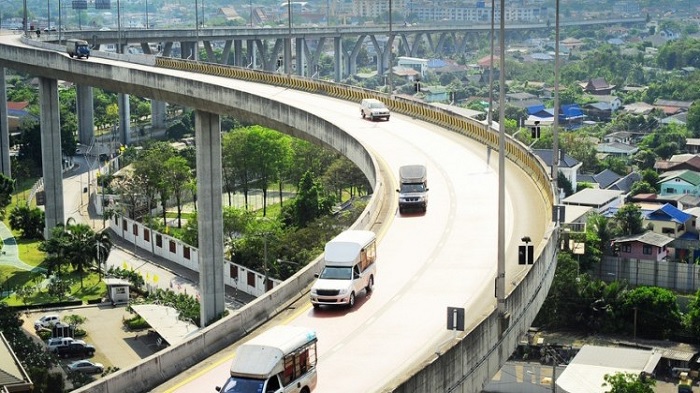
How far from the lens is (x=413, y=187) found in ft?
155

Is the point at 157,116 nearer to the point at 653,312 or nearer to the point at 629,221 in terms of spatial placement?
the point at 629,221

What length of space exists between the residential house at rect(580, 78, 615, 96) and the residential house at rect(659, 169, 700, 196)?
8078cm

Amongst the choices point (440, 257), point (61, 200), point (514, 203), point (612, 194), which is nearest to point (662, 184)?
point (612, 194)

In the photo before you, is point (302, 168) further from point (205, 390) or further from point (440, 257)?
point (205, 390)

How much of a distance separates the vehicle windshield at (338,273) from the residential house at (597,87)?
15572cm

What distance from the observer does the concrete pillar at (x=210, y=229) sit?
6556cm

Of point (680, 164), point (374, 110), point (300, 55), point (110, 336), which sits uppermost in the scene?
point (374, 110)

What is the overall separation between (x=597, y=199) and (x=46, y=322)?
48017mm

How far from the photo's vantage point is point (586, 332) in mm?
74438

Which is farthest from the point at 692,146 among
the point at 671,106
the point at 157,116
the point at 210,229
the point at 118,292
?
the point at 210,229

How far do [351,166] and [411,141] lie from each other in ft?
133

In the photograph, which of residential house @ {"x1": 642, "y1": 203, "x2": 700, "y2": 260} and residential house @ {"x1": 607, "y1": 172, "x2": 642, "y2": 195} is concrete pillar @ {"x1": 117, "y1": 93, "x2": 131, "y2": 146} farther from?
residential house @ {"x1": 642, "y1": 203, "x2": 700, "y2": 260}

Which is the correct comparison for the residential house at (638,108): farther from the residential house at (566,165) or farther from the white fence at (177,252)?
the white fence at (177,252)

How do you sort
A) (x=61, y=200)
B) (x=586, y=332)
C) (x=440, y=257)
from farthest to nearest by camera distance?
(x=61, y=200) < (x=586, y=332) < (x=440, y=257)
